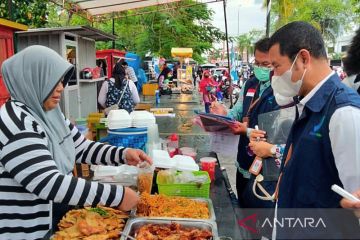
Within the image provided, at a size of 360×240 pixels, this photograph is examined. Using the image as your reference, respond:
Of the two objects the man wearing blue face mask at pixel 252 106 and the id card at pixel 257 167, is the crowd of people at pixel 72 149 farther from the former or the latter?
the man wearing blue face mask at pixel 252 106

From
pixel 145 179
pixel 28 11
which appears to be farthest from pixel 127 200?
pixel 28 11

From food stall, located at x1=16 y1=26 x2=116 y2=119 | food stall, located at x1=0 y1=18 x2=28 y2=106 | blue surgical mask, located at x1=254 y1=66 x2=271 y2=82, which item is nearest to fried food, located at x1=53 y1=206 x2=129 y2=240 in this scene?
blue surgical mask, located at x1=254 y1=66 x2=271 y2=82

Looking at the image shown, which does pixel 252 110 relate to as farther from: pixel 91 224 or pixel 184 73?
pixel 184 73

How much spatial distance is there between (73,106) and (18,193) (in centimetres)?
514

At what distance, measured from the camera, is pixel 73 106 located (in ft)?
21.1

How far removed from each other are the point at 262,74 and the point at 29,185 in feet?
7.03

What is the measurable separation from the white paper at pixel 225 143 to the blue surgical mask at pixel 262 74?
1.80 feet

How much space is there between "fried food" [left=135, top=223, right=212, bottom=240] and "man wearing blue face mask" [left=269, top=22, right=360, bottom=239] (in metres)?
0.41

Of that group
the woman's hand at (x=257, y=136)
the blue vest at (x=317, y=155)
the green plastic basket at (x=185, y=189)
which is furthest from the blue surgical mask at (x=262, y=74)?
the blue vest at (x=317, y=155)

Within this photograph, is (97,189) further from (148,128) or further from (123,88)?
(123,88)

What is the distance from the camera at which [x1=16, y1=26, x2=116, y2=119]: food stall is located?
5812 mm

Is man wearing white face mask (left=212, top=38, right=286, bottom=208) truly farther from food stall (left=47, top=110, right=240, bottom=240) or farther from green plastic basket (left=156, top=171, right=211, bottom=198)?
green plastic basket (left=156, top=171, right=211, bottom=198)

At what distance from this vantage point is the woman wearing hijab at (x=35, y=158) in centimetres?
141

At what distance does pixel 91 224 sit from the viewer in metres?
1.69
